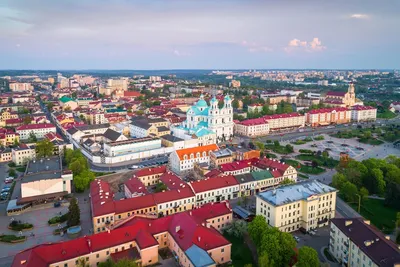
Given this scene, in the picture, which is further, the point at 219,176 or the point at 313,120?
the point at 313,120

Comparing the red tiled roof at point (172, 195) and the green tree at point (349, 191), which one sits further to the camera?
the green tree at point (349, 191)

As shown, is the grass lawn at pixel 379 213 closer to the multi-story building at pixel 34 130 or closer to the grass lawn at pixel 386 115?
the multi-story building at pixel 34 130

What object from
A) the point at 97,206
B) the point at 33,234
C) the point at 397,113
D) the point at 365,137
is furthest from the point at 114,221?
the point at 397,113

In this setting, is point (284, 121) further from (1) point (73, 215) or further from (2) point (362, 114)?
(1) point (73, 215)

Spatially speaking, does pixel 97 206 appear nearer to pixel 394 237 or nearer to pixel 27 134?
pixel 394 237

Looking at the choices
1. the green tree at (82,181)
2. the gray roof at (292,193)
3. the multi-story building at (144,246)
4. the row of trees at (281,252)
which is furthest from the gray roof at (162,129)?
the row of trees at (281,252)

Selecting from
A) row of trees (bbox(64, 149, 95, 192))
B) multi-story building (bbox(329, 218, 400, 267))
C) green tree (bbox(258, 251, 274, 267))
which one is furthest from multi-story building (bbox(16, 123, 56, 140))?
multi-story building (bbox(329, 218, 400, 267))
